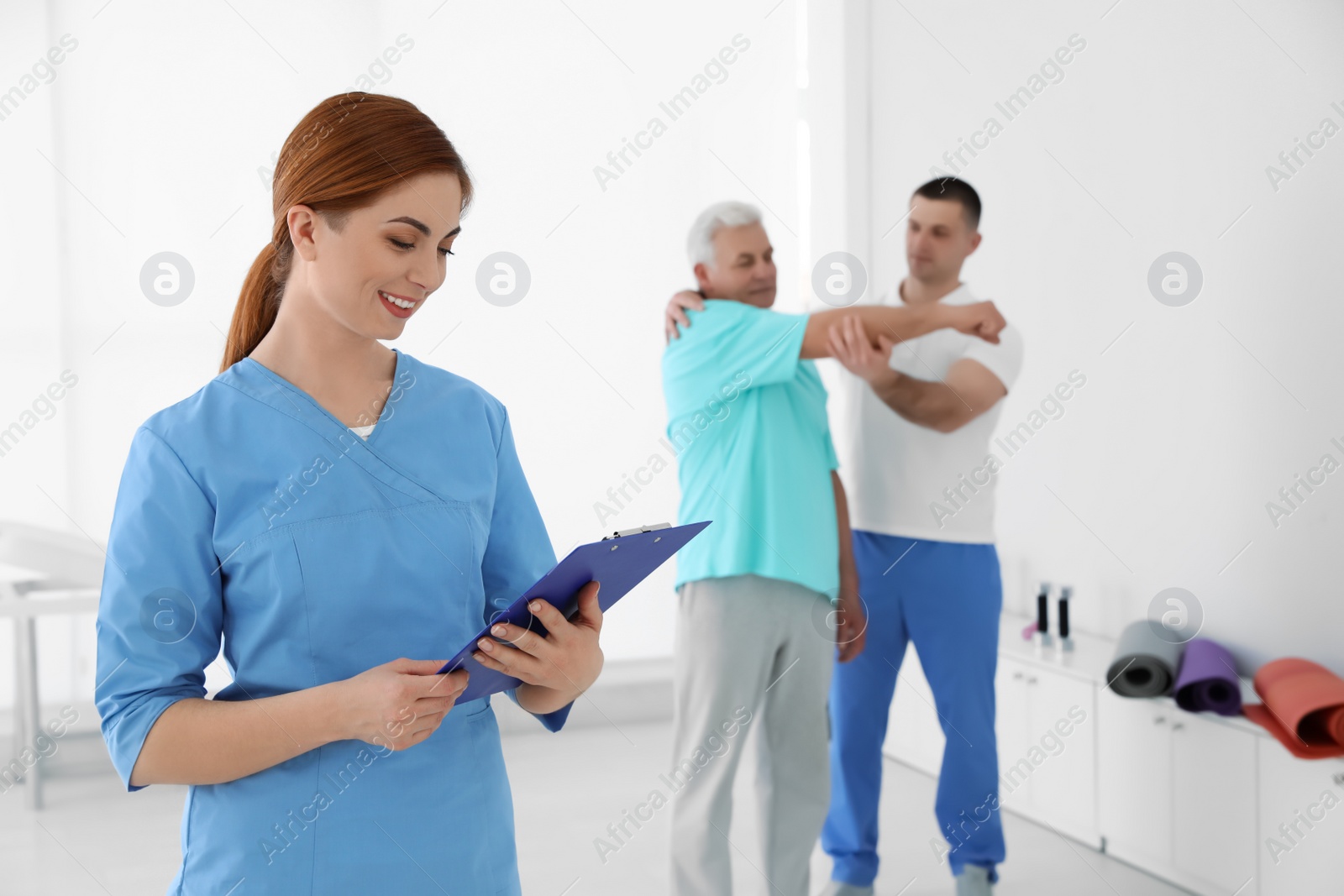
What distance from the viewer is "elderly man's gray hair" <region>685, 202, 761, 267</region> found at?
7.38ft

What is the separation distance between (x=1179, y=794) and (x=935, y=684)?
0.60 meters

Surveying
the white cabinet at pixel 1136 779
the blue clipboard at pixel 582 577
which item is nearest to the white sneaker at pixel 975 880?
the white cabinet at pixel 1136 779

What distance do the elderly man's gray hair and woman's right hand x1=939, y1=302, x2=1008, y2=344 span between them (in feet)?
1.48

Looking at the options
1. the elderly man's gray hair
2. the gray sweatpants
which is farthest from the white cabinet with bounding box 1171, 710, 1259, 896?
the elderly man's gray hair

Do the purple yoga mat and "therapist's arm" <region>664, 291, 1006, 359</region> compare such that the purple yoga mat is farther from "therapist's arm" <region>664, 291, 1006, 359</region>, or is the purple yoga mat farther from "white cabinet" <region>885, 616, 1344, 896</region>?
"therapist's arm" <region>664, 291, 1006, 359</region>

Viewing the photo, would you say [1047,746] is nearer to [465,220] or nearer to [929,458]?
[929,458]

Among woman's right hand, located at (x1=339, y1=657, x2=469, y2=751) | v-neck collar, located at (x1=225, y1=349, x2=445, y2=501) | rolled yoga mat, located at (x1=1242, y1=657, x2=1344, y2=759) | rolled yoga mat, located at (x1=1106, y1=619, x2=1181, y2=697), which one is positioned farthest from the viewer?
rolled yoga mat, located at (x1=1106, y1=619, x2=1181, y2=697)

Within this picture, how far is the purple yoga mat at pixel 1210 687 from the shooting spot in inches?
87.0

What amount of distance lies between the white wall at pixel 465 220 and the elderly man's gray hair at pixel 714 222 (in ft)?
4.28

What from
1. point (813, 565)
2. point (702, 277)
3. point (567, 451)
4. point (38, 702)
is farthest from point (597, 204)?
point (38, 702)

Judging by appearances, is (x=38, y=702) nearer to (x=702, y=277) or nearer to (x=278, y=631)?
(x=702, y=277)

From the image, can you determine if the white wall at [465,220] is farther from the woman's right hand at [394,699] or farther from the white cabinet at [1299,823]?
the woman's right hand at [394,699]

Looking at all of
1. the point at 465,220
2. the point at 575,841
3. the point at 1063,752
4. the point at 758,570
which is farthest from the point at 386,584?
the point at 465,220

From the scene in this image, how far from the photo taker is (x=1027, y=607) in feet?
10.0
